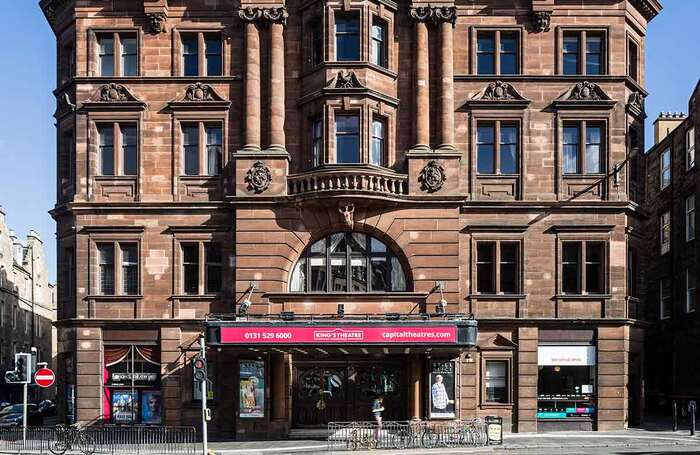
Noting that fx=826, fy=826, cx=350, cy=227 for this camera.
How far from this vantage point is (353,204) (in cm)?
3155

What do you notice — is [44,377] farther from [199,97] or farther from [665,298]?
[665,298]

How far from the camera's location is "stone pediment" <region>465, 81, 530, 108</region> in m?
33.2

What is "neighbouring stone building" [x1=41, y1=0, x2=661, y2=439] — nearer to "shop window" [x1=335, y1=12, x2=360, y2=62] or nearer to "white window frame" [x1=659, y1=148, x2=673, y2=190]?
"shop window" [x1=335, y1=12, x2=360, y2=62]

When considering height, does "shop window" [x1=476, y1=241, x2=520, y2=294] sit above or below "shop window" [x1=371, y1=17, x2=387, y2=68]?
below

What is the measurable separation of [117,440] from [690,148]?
31.1 metres

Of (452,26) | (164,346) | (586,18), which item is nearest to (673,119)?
(586,18)

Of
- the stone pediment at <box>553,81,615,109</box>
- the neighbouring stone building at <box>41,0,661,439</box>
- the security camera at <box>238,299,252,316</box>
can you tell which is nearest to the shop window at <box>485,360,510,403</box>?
the neighbouring stone building at <box>41,0,661,439</box>

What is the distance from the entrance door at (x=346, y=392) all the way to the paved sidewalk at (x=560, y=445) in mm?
1631

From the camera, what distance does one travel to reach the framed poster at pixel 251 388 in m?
31.5

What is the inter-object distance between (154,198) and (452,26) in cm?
1390

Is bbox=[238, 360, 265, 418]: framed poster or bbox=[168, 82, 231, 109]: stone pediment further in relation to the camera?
bbox=[168, 82, 231, 109]: stone pediment

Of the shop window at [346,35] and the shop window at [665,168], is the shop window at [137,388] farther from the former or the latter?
the shop window at [665,168]

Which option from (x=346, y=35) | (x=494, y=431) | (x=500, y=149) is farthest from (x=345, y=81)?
(x=494, y=431)

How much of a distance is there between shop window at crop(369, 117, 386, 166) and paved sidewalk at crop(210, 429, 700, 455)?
1111 centimetres
